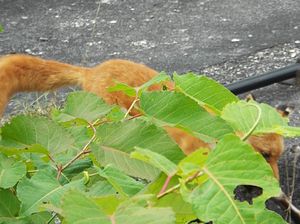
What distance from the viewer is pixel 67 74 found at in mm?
4199

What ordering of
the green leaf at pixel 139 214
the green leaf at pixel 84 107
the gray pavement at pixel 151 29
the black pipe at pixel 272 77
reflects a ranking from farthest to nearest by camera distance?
the gray pavement at pixel 151 29 → the black pipe at pixel 272 77 → the green leaf at pixel 84 107 → the green leaf at pixel 139 214

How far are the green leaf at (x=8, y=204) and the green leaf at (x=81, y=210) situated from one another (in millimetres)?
209

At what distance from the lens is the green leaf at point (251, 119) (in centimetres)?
94

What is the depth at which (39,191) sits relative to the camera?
0.95m

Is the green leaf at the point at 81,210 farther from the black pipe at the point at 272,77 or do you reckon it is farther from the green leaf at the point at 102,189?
the black pipe at the point at 272,77

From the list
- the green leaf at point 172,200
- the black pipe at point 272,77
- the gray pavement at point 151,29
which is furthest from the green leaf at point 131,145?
the gray pavement at point 151,29

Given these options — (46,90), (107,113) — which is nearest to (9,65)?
(46,90)

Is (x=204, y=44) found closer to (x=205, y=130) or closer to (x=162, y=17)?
(x=162, y=17)

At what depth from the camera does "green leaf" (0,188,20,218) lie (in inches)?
37.9

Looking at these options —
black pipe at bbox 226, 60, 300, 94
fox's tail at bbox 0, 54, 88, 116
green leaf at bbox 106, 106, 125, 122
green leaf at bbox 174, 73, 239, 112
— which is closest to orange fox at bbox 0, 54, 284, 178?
fox's tail at bbox 0, 54, 88, 116

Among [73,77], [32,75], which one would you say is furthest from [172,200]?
[73,77]

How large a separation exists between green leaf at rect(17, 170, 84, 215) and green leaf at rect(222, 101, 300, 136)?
0.21 metres

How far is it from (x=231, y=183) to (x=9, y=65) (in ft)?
10.6

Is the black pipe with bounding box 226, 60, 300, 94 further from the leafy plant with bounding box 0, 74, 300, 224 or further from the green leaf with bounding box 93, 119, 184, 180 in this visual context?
the green leaf with bounding box 93, 119, 184, 180
